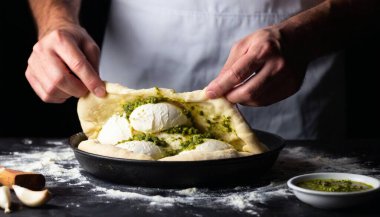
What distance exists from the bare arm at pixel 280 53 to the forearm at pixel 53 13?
755mm

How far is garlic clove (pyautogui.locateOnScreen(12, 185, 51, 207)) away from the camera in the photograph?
160 cm

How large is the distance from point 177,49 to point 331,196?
127 centimetres

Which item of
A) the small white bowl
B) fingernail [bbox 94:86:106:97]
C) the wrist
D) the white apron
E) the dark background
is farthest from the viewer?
the dark background

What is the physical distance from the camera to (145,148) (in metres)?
1.84

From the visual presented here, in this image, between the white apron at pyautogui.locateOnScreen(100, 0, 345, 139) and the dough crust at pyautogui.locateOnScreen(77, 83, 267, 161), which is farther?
the white apron at pyautogui.locateOnScreen(100, 0, 345, 139)

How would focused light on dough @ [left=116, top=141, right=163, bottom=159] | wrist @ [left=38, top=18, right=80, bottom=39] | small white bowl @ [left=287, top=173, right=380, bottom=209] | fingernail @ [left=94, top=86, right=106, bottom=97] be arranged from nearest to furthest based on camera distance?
small white bowl @ [left=287, top=173, right=380, bottom=209], focused light on dough @ [left=116, top=141, right=163, bottom=159], fingernail @ [left=94, top=86, right=106, bottom=97], wrist @ [left=38, top=18, right=80, bottom=39]

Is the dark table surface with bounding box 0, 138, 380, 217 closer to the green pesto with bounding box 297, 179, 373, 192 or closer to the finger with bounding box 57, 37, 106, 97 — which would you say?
the green pesto with bounding box 297, 179, 373, 192

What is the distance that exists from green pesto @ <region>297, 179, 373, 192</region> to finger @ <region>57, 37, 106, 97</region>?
0.71m

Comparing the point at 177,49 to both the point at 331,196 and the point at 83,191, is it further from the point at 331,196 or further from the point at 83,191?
the point at 331,196

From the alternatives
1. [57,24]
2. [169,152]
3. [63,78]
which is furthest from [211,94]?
[57,24]

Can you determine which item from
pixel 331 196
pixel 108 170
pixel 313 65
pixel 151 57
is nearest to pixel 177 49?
pixel 151 57

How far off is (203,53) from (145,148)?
0.87 metres

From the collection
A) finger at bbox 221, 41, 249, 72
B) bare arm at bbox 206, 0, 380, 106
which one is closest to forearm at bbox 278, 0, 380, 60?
bare arm at bbox 206, 0, 380, 106

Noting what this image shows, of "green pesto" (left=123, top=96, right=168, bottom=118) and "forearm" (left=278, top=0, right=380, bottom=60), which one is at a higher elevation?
"forearm" (left=278, top=0, right=380, bottom=60)
